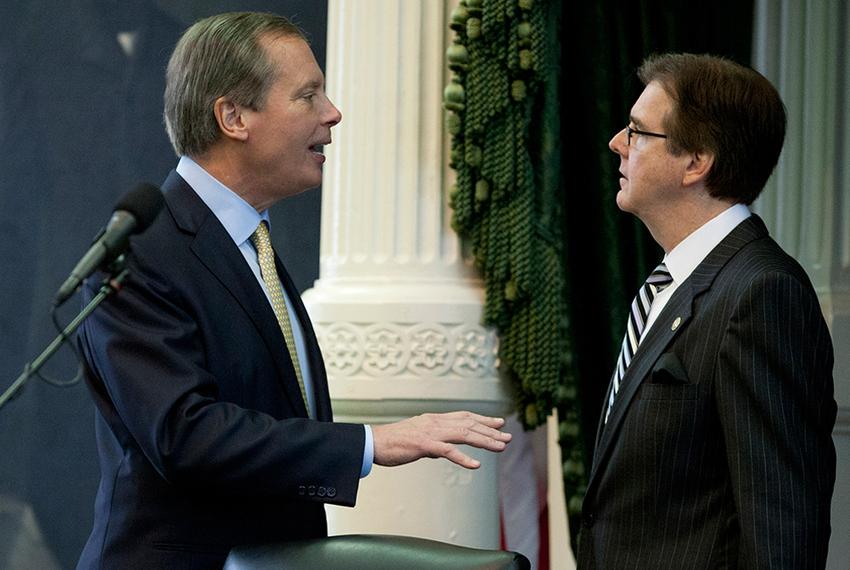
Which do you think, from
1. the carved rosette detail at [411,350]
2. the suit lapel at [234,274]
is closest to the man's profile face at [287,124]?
the suit lapel at [234,274]

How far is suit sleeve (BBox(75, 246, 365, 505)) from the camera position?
1784 millimetres

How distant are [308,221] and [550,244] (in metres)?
1.24

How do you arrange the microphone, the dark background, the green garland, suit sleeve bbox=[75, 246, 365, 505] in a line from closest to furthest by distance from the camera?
the microphone
suit sleeve bbox=[75, 246, 365, 505]
the green garland
the dark background

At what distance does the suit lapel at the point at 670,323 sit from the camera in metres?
1.98

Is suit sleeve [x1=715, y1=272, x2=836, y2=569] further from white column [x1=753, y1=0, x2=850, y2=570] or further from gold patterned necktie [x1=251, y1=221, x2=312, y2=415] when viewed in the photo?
white column [x1=753, y1=0, x2=850, y2=570]

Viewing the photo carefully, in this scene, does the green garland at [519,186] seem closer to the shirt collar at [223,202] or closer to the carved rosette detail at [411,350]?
the carved rosette detail at [411,350]

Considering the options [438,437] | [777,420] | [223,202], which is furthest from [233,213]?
[777,420]

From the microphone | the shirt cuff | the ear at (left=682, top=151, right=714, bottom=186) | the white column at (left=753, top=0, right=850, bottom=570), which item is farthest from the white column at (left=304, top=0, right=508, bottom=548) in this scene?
the microphone

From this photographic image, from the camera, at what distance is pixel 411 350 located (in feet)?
9.75

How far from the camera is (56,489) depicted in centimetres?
419

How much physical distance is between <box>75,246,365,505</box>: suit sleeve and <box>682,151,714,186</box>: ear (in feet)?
2.19

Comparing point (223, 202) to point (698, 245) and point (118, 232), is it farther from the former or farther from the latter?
point (698, 245)

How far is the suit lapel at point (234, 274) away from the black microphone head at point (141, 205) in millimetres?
429

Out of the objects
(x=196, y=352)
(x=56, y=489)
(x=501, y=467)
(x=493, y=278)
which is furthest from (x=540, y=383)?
(x=56, y=489)
